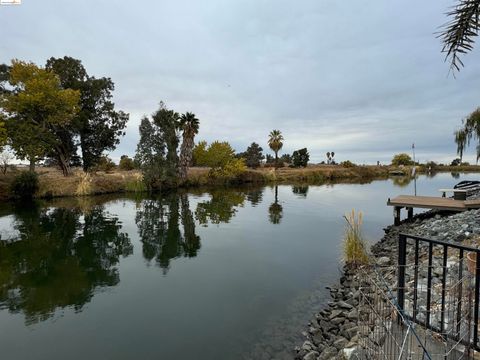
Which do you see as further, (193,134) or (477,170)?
(477,170)

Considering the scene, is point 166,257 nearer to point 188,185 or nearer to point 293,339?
point 293,339

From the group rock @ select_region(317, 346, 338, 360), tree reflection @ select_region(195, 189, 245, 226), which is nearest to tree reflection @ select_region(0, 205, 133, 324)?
tree reflection @ select_region(195, 189, 245, 226)

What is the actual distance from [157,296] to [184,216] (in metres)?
12.5

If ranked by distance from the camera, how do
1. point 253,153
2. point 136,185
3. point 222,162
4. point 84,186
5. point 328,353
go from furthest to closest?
point 253,153
point 222,162
point 136,185
point 84,186
point 328,353

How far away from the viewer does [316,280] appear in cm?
921

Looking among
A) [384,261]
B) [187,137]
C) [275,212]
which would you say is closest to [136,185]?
[187,137]

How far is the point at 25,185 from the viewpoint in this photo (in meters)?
27.2

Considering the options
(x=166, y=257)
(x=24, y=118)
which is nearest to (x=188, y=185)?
(x=24, y=118)

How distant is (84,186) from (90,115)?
996 centimetres

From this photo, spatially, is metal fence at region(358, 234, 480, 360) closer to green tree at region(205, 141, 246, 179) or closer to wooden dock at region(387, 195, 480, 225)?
wooden dock at region(387, 195, 480, 225)

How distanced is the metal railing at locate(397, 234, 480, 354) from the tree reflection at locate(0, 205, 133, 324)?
7414mm

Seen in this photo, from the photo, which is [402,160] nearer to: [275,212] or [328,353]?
[275,212]

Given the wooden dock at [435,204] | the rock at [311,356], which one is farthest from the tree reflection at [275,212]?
the rock at [311,356]

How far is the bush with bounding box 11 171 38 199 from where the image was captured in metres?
27.0
